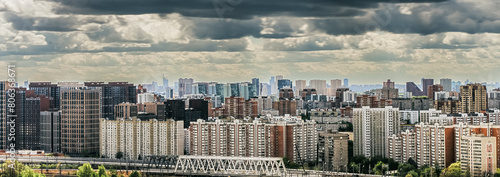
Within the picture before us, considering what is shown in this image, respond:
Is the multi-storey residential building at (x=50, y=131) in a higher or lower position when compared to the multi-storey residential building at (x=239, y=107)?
lower

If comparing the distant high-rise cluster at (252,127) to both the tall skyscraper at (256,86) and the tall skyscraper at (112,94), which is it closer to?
the tall skyscraper at (112,94)

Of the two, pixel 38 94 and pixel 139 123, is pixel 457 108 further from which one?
pixel 38 94

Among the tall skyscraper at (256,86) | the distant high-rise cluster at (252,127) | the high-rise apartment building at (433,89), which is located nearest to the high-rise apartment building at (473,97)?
the distant high-rise cluster at (252,127)

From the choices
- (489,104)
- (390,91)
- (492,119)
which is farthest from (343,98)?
(492,119)

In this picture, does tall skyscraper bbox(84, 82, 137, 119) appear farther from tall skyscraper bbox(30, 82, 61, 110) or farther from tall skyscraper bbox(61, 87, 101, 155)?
tall skyscraper bbox(30, 82, 61, 110)

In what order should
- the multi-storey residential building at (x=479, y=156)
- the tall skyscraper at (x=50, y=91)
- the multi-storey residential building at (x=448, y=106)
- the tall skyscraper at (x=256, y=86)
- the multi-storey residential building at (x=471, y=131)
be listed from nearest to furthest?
the multi-storey residential building at (x=479, y=156) → the multi-storey residential building at (x=471, y=131) → the tall skyscraper at (x=50, y=91) → the multi-storey residential building at (x=448, y=106) → the tall skyscraper at (x=256, y=86)
